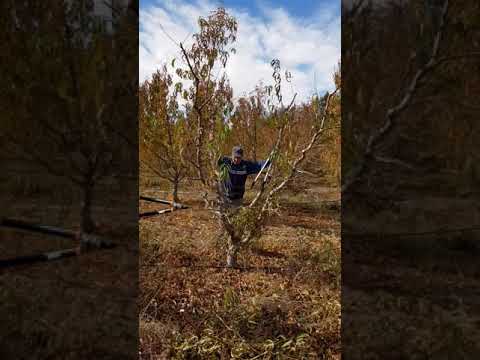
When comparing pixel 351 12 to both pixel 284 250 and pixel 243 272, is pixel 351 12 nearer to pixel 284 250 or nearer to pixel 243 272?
pixel 243 272

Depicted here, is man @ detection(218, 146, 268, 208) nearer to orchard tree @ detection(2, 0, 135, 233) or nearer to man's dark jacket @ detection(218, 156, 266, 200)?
man's dark jacket @ detection(218, 156, 266, 200)

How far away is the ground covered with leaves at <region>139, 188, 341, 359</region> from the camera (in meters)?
1.94

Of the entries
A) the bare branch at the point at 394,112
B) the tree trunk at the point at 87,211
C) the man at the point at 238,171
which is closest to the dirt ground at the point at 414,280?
the bare branch at the point at 394,112

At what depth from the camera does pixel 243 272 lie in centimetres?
330

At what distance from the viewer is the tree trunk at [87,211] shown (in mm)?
1228

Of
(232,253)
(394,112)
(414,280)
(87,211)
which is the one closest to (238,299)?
(232,253)

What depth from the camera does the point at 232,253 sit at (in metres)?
3.32

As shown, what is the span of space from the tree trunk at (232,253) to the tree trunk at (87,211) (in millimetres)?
2236

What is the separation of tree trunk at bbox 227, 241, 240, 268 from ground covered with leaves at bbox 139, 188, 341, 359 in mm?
77

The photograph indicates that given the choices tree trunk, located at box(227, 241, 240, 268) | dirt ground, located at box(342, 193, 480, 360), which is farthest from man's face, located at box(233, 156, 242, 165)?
dirt ground, located at box(342, 193, 480, 360)

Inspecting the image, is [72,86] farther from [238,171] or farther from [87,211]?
[238,171]

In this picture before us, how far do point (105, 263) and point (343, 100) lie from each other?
1341mm

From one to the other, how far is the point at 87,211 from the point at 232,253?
2.31m

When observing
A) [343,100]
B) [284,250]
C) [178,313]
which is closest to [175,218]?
[284,250]
